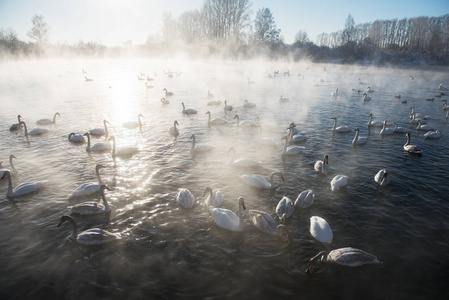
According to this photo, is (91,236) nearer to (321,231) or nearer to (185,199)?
(185,199)

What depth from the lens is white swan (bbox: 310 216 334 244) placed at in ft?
25.1

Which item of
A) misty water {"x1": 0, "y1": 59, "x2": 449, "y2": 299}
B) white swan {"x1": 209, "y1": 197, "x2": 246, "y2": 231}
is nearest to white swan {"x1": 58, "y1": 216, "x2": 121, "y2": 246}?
misty water {"x1": 0, "y1": 59, "x2": 449, "y2": 299}

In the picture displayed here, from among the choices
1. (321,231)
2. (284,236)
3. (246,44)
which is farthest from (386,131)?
(246,44)

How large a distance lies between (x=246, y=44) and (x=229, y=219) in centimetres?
9135

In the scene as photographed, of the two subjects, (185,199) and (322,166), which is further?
(322,166)

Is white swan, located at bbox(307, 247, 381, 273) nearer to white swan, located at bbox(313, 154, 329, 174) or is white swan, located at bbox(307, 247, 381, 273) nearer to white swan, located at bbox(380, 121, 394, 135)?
white swan, located at bbox(313, 154, 329, 174)

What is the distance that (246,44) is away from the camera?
90.9 m

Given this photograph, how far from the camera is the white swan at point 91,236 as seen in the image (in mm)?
7644

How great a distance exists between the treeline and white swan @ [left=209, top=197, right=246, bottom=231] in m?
78.6

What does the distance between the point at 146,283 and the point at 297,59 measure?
92.4 m

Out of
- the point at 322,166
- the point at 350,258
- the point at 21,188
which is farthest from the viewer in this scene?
the point at 322,166

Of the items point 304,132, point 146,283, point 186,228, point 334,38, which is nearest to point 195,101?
point 304,132

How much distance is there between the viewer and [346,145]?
52.8 feet

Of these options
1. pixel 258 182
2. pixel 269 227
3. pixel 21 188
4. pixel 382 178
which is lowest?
pixel 269 227
